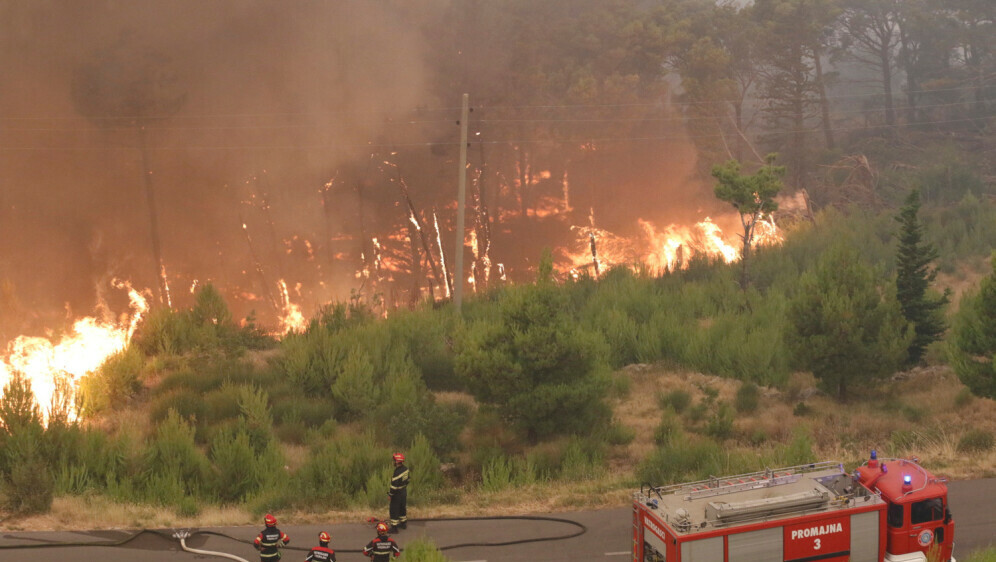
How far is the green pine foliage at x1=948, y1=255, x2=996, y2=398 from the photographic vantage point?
17453 millimetres

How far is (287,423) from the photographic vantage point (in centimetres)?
1859

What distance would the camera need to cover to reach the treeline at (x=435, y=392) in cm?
1496

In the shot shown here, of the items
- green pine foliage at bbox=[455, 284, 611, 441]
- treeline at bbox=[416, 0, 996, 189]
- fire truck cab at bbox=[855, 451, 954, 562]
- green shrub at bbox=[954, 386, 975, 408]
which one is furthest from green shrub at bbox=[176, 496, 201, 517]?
treeline at bbox=[416, 0, 996, 189]

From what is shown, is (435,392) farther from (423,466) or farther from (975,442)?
(975,442)

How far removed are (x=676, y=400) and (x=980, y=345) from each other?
6204mm

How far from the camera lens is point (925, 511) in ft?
31.0

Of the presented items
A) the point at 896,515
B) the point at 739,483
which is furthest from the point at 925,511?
the point at 739,483

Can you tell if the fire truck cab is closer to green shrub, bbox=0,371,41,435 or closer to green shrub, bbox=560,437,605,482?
green shrub, bbox=560,437,605,482

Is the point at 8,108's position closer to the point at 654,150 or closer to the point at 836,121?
the point at 654,150

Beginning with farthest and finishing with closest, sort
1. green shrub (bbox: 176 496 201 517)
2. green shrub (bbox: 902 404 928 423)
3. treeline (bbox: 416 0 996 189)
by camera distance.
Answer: treeline (bbox: 416 0 996 189) → green shrub (bbox: 902 404 928 423) → green shrub (bbox: 176 496 201 517)

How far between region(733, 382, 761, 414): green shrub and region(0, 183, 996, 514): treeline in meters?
0.05

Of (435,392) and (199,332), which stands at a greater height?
(199,332)

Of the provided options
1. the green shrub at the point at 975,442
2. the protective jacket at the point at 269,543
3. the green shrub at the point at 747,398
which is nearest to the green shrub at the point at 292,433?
the protective jacket at the point at 269,543

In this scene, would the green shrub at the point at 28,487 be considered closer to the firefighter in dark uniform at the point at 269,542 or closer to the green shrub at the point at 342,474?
the green shrub at the point at 342,474
